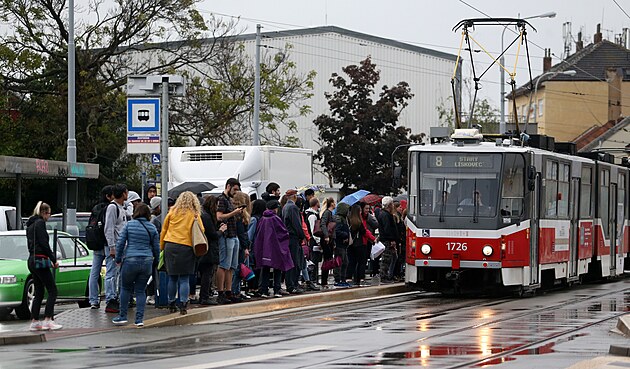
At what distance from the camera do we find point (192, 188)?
2823 centimetres

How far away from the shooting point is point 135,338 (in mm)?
15164

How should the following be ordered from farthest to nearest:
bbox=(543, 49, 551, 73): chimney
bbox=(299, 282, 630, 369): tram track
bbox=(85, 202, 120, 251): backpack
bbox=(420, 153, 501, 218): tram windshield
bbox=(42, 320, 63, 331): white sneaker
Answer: bbox=(543, 49, 551, 73): chimney
bbox=(420, 153, 501, 218): tram windshield
bbox=(85, 202, 120, 251): backpack
bbox=(42, 320, 63, 331): white sneaker
bbox=(299, 282, 630, 369): tram track

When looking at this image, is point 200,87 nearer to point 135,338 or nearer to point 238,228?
point 238,228

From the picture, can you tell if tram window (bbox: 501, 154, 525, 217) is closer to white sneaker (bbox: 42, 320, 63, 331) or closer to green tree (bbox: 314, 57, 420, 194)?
white sneaker (bbox: 42, 320, 63, 331)

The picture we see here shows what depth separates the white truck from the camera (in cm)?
2941

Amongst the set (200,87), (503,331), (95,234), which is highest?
(200,87)

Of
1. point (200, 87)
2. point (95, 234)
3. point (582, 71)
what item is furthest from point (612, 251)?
point (582, 71)

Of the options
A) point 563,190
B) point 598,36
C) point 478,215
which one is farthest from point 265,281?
point 598,36

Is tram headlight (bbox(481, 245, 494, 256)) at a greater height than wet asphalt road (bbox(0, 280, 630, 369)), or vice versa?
tram headlight (bbox(481, 245, 494, 256))

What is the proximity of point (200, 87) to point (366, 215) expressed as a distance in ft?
72.8

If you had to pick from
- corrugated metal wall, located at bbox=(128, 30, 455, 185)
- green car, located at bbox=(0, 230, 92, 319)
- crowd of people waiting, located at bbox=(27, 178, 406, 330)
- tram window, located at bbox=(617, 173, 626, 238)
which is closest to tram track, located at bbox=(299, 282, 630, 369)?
crowd of people waiting, located at bbox=(27, 178, 406, 330)

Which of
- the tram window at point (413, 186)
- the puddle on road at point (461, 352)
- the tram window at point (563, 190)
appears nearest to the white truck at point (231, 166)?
the tram window at point (413, 186)

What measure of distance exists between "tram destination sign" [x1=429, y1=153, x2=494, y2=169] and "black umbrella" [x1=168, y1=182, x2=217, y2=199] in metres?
6.88

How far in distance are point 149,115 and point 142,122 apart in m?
0.14
